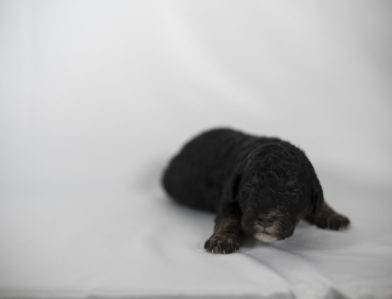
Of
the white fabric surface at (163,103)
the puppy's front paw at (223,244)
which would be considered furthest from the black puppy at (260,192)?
the white fabric surface at (163,103)

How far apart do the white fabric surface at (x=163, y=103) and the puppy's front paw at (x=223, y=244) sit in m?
0.31

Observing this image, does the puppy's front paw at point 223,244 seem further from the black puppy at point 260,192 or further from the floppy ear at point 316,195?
the floppy ear at point 316,195

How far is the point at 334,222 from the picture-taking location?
14.1 ft

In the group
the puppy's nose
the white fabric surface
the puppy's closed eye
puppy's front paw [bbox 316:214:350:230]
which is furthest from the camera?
the white fabric surface

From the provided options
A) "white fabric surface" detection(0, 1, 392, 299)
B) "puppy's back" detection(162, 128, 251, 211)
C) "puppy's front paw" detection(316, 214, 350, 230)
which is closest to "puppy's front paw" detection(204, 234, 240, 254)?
"white fabric surface" detection(0, 1, 392, 299)

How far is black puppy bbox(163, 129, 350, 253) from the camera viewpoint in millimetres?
3504

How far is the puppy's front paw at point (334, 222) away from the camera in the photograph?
427 centimetres

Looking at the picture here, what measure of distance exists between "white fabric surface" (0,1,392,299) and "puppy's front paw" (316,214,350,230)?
0.51 feet

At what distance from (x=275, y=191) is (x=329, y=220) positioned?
106 cm

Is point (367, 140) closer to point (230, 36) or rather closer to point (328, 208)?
point (328, 208)

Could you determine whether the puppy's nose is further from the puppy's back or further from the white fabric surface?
the puppy's back

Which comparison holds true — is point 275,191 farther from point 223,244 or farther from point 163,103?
point 163,103

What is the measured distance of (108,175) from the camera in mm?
6164

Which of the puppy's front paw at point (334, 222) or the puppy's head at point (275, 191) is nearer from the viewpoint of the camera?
the puppy's head at point (275, 191)
